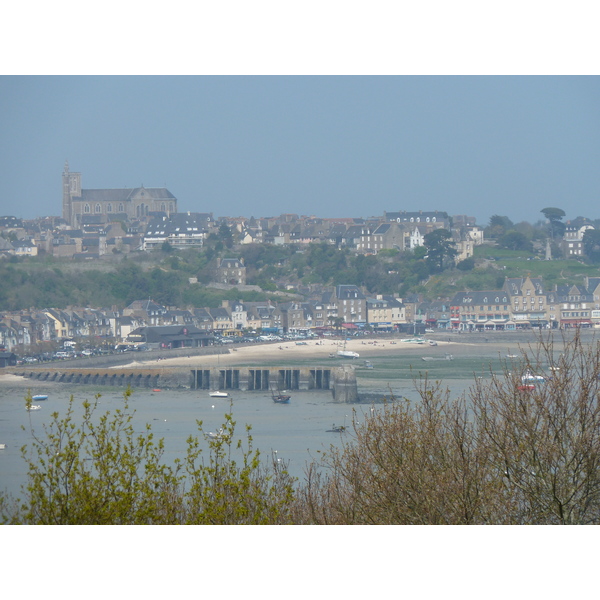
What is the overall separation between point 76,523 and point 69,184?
14671 millimetres

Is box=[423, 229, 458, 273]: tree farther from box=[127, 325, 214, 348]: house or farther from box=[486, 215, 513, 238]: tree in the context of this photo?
box=[127, 325, 214, 348]: house

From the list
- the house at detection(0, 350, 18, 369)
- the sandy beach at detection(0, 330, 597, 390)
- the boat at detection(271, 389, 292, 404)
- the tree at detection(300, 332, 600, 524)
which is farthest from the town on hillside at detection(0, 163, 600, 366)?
the tree at detection(300, 332, 600, 524)

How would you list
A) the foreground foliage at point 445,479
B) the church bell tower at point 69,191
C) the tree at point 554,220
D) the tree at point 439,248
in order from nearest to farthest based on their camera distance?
the foreground foliage at point 445,479
the church bell tower at point 69,191
the tree at point 554,220
the tree at point 439,248

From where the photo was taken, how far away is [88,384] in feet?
42.1

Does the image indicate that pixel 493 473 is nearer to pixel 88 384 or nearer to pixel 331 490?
pixel 331 490

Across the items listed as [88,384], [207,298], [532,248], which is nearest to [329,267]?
[207,298]

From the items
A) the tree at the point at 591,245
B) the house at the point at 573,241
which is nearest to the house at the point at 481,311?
the tree at the point at 591,245

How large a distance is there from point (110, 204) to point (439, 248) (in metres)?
9.16

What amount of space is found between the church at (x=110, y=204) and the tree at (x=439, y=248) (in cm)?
560

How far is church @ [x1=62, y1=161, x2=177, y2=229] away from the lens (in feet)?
63.0

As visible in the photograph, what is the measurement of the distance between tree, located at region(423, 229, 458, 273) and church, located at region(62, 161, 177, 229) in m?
5.60

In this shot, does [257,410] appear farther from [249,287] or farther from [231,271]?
[231,271]

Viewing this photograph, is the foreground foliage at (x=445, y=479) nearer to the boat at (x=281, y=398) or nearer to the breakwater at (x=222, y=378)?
the boat at (x=281, y=398)

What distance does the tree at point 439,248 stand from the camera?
19141 millimetres
